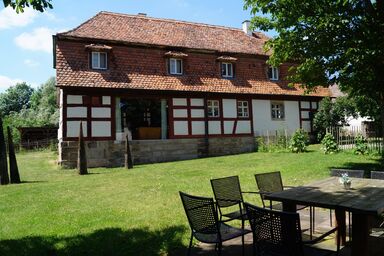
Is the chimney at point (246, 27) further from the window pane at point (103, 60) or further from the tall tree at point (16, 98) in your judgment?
the tall tree at point (16, 98)

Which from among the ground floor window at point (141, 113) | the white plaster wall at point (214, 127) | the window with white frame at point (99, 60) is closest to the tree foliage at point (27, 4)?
the window with white frame at point (99, 60)

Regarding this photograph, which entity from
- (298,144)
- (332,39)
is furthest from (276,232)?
(298,144)

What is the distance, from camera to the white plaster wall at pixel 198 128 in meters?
19.8

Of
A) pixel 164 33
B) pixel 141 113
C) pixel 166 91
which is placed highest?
pixel 164 33

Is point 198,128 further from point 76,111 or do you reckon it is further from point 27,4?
point 27,4

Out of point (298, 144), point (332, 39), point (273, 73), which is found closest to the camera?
point (332, 39)

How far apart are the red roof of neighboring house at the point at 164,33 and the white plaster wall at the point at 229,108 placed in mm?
3047

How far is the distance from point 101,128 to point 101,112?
0.79 m

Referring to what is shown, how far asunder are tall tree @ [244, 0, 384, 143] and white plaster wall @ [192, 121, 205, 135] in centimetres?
812

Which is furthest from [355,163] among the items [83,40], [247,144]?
[83,40]

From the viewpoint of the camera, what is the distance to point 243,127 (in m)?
21.4

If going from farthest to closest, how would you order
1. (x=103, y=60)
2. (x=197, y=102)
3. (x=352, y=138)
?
(x=197, y=102) < (x=352, y=138) < (x=103, y=60)

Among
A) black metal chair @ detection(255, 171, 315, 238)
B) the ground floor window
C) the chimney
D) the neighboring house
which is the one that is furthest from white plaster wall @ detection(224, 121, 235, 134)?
black metal chair @ detection(255, 171, 315, 238)

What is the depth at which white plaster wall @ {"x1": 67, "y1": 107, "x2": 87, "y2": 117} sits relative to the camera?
1699 centimetres
